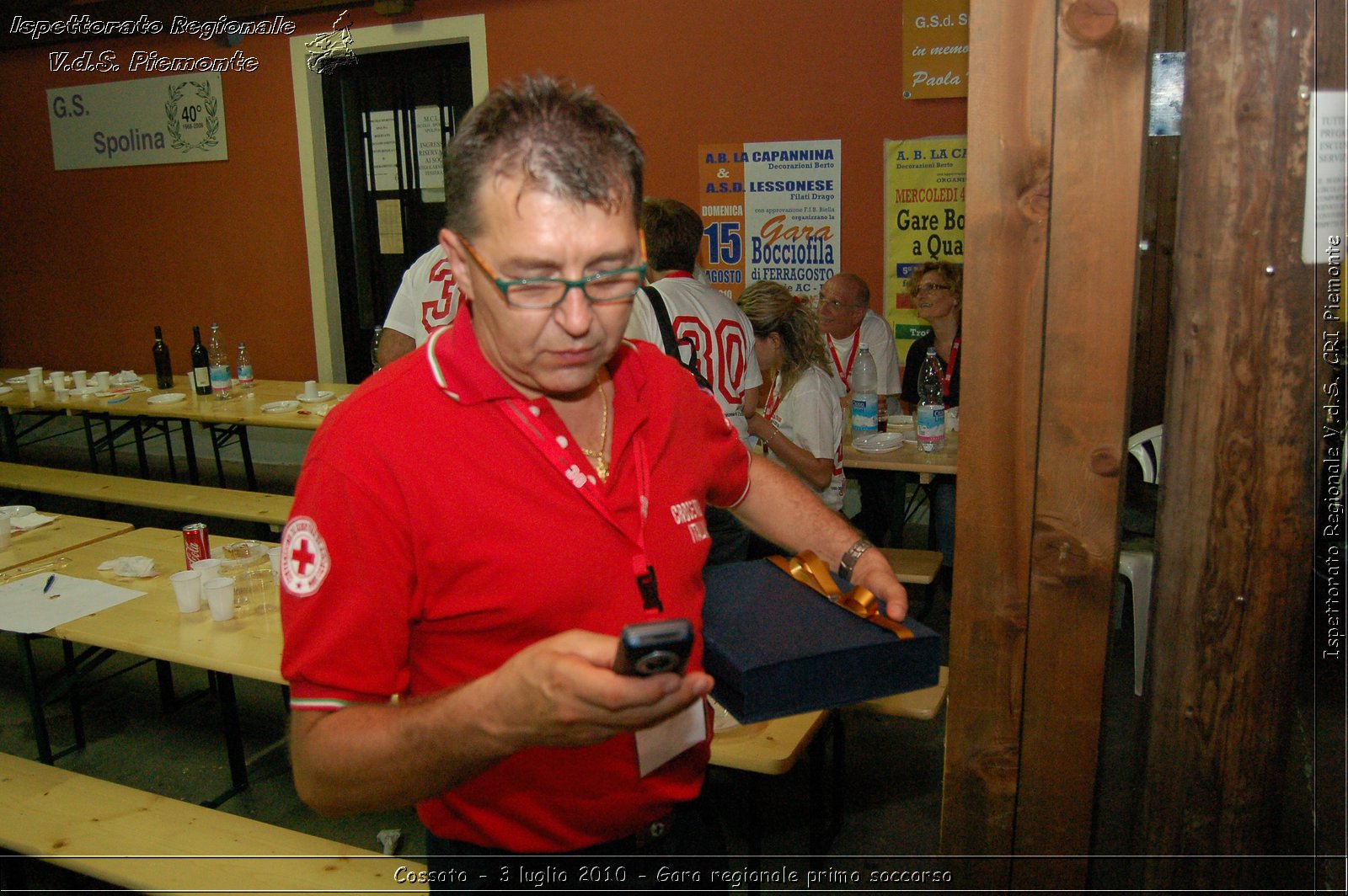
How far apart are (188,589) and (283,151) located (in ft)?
18.2

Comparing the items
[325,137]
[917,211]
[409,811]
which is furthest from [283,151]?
[409,811]

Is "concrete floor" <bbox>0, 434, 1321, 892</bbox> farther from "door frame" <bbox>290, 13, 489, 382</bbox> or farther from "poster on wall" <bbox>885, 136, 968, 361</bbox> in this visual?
"door frame" <bbox>290, 13, 489, 382</bbox>

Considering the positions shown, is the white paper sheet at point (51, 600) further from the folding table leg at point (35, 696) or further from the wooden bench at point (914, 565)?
the wooden bench at point (914, 565)

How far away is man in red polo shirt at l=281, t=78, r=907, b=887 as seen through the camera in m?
1.12

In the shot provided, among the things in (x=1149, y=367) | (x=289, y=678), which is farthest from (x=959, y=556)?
(x=1149, y=367)

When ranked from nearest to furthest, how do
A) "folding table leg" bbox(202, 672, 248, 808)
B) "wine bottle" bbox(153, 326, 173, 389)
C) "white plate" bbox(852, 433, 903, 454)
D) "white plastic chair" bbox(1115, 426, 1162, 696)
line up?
"folding table leg" bbox(202, 672, 248, 808) < "white plastic chair" bbox(1115, 426, 1162, 696) < "white plate" bbox(852, 433, 903, 454) < "wine bottle" bbox(153, 326, 173, 389)

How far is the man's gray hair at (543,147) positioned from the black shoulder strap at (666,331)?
6.84 feet

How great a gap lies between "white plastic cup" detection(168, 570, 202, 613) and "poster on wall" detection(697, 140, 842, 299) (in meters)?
3.96

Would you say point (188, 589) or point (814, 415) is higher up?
point (814, 415)

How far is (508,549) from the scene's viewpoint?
4.07 ft

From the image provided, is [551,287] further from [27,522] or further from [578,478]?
[27,522]

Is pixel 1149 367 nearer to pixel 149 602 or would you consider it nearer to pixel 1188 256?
pixel 1188 256

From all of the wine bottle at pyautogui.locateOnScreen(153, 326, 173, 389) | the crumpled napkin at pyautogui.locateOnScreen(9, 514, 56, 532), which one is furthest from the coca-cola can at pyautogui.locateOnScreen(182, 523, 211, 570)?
the wine bottle at pyautogui.locateOnScreen(153, 326, 173, 389)

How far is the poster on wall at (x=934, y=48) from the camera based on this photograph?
18.2 feet
